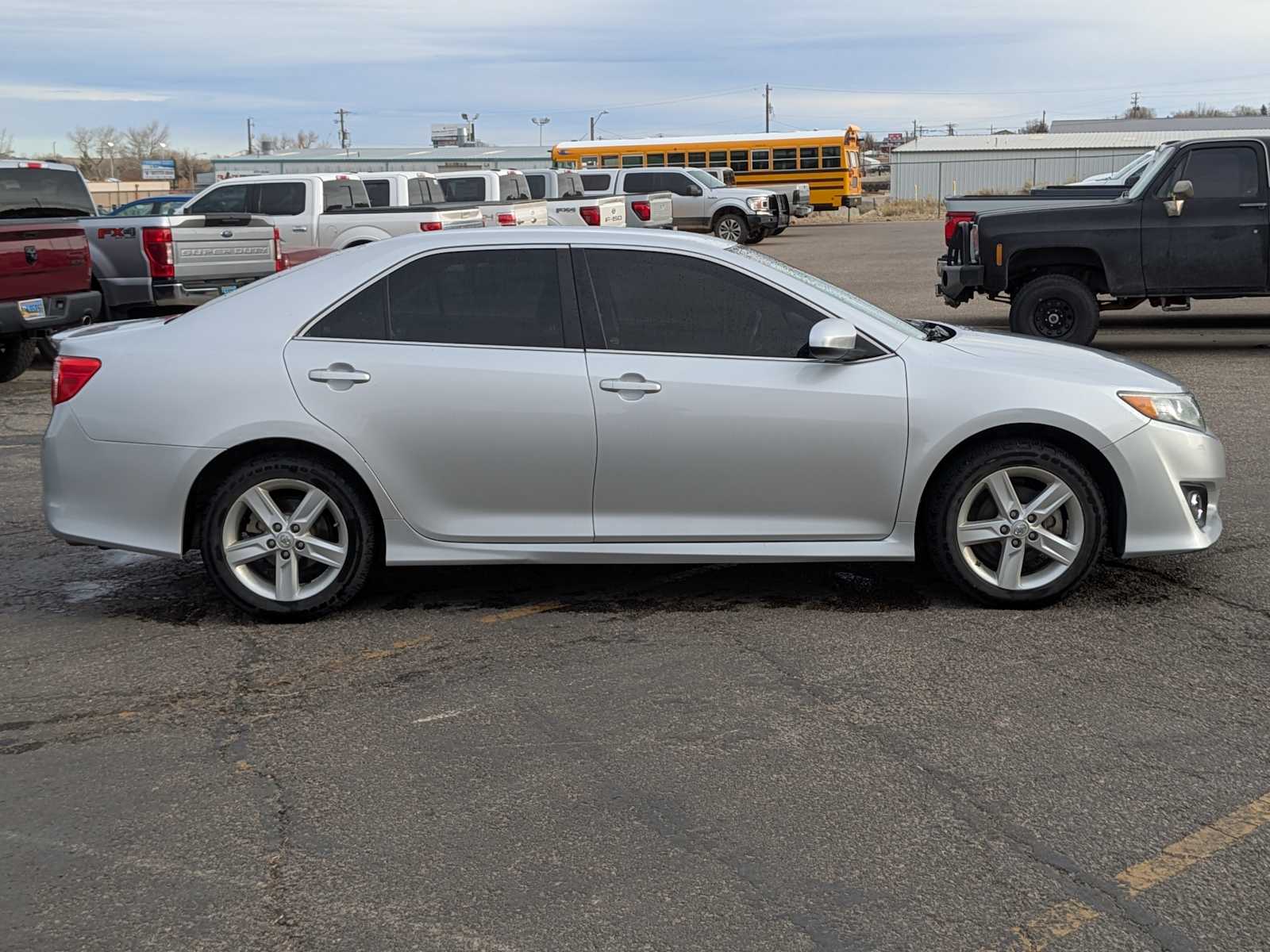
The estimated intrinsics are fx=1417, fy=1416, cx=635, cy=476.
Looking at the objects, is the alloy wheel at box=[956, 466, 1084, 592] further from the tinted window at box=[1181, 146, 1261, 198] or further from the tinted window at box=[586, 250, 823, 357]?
the tinted window at box=[1181, 146, 1261, 198]

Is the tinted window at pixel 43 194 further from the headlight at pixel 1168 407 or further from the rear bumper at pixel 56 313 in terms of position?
the headlight at pixel 1168 407

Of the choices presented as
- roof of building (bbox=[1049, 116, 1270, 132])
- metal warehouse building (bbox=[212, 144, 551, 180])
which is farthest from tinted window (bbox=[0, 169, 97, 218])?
roof of building (bbox=[1049, 116, 1270, 132])

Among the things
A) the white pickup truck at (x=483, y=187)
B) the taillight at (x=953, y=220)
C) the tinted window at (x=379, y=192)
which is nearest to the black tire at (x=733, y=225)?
the white pickup truck at (x=483, y=187)

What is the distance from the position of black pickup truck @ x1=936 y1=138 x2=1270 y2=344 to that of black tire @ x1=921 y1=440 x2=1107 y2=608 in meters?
8.27

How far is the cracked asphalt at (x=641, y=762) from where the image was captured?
3.47 meters

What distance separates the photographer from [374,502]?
19.3 feet

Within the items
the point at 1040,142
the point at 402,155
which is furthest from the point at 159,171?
the point at 1040,142

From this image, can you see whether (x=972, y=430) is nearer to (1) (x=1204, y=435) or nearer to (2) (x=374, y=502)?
(1) (x=1204, y=435)

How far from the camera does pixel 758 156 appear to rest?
145ft

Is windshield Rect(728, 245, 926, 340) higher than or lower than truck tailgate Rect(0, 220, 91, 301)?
lower

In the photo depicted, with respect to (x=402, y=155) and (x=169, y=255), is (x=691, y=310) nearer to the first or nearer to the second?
(x=169, y=255)

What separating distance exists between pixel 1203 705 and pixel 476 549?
2.84 metres

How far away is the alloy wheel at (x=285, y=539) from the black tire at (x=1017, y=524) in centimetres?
247

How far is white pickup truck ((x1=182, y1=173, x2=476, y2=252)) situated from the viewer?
1927 centimetres
